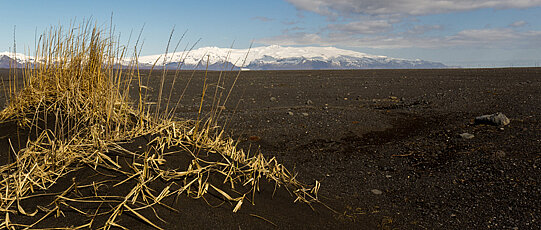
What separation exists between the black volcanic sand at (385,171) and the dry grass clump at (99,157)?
67 millimetres

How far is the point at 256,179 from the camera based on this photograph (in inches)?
105

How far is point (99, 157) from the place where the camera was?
95.3 inches

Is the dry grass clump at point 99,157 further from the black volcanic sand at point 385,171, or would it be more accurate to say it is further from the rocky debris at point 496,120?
the rocky debris at point 496,120

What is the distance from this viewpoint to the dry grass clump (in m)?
2.11

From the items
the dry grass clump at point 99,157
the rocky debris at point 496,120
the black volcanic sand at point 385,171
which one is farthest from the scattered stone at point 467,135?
the dry grass clump at point 99,157

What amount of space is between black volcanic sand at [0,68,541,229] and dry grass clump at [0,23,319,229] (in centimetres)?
7

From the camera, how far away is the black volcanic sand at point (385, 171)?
2268 millimetres

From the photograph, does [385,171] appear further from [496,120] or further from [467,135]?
[496,120]

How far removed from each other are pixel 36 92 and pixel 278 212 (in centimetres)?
274

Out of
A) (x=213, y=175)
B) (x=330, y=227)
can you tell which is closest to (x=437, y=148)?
(x=330, y=227)

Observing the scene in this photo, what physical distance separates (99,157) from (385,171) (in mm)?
2700

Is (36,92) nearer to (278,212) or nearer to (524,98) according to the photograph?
(278,212)

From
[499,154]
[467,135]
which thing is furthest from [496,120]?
[499,154]

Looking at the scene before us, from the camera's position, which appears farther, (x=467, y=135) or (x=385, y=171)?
(x=467, y=135)
